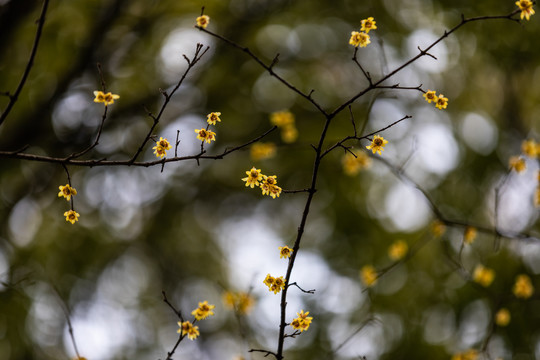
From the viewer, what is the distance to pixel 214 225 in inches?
273

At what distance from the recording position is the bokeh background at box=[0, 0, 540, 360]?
475 centimetres

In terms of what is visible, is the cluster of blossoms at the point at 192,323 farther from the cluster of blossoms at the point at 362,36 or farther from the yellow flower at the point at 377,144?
the cluster of blossoms at the point at 362,36

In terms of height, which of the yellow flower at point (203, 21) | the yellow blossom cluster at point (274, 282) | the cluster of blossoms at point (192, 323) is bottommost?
the cluster of blossoms at point (192, 323)

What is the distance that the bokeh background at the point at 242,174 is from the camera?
475cm

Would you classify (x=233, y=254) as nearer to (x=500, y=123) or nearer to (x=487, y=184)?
(x=487, y=184)

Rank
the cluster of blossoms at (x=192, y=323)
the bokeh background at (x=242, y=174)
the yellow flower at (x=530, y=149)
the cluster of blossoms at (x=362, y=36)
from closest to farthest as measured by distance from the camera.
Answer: the cluster of blossoms at (x=192, y=323) < the cluster of blossoms at (x=362, y=36) < the yellow flower at (x=530, y=149) < the bokeh background at (x=242, y=174)

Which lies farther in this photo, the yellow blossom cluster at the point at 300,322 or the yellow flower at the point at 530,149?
the yellow flower at the point at 530,149

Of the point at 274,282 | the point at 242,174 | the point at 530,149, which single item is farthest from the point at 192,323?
the point at 242,174

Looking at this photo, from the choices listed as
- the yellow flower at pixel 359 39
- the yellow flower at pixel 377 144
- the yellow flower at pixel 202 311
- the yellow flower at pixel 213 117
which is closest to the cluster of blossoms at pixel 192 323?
the yellow flower at pixel 202 311

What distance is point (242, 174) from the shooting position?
247 inches

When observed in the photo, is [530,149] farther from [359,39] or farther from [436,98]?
[359,39]

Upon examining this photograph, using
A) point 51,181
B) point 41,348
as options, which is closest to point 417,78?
point 51,181

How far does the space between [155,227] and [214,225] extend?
0.91m

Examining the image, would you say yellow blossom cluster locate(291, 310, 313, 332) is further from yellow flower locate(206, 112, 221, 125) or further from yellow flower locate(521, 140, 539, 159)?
yellow flower locate(521, 140, 539, 159)
